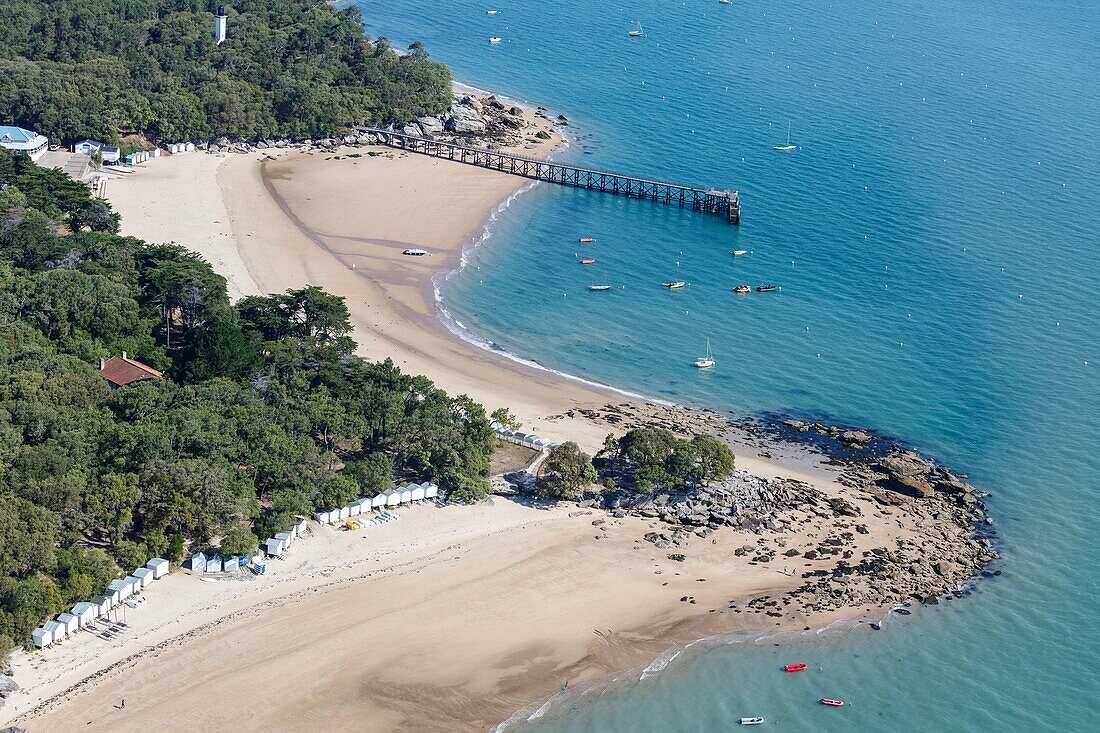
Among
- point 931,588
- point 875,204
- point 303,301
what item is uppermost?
point 875,204

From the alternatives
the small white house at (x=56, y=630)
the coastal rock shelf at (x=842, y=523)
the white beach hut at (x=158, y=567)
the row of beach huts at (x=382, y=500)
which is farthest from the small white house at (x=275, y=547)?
the coastal rock shelf at (x=842, y=523)

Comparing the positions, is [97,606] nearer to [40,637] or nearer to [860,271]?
[40,637]

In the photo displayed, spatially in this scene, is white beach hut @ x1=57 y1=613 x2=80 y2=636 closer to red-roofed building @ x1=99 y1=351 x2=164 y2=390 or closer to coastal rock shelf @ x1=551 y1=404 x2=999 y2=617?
red-roofed building @ x1=99 y1=351 x2=164 y2=390

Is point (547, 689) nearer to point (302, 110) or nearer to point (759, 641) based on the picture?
point (759, 641)

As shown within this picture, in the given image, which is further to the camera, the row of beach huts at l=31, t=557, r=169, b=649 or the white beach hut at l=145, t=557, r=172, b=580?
the white beach hut at l=145, t=557, r=172, b=580

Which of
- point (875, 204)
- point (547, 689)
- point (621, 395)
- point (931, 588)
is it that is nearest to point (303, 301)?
point (621, 395)

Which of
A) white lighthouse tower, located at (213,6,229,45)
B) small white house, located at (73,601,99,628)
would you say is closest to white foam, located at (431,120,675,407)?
small white house, located at (73,601,99,628)
